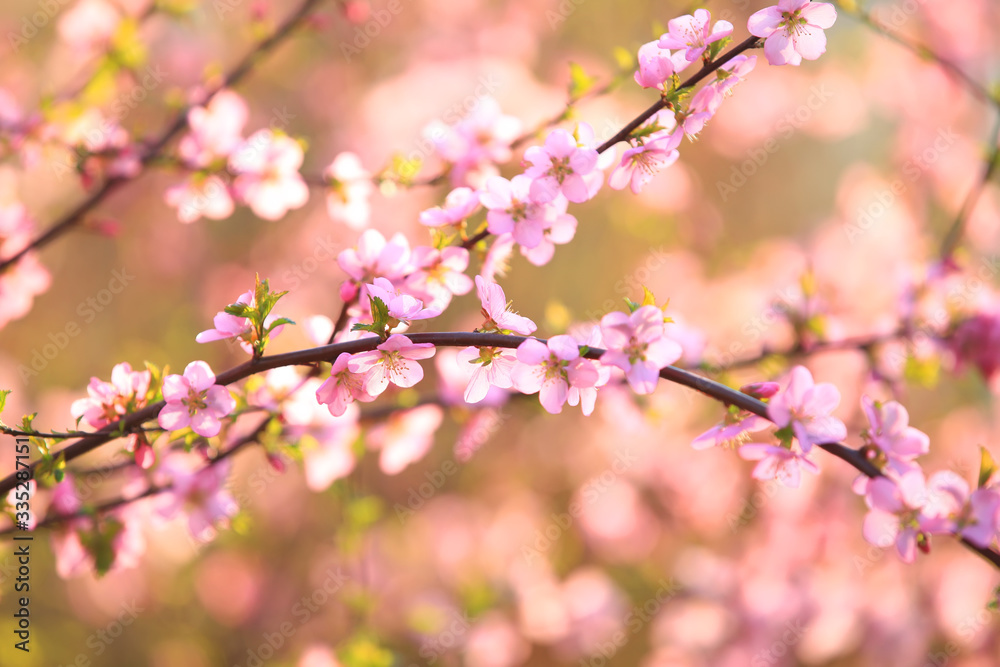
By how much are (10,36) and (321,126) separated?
1.39 m

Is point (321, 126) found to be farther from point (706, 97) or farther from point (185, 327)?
point (706, 97)

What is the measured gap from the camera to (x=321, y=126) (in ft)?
12.3

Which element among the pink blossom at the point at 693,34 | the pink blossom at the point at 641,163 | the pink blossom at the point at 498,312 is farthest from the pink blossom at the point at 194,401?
the pink blossom at the point at 693,34

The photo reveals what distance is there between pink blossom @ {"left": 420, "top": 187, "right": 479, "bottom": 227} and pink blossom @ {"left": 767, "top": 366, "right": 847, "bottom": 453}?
1.66ft

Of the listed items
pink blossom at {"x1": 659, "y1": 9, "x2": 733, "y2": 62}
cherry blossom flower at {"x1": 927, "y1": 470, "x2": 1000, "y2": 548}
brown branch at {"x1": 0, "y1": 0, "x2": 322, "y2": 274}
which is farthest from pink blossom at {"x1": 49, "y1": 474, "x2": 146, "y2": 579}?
cherry blossom flower at {"x1": 927, "y1": 470, "x2": 1000, "y2": 548}

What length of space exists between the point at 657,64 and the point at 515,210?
0.88ft

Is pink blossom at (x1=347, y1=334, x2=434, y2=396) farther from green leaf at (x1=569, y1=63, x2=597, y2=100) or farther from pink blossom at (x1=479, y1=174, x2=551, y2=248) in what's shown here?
green leaf at (x1=569, y1=63, x2=597, y2=100)

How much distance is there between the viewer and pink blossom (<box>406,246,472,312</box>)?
1.02 m

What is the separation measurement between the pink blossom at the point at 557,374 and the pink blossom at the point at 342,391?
0.62 ft

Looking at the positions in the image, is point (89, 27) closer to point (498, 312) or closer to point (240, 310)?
point (240, 310)

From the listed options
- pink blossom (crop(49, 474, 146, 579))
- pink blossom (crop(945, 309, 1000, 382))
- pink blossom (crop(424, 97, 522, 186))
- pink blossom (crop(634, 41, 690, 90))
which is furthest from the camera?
pink blossom (crop(945, 309, 1000, 382))

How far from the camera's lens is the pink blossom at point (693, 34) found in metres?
0.88

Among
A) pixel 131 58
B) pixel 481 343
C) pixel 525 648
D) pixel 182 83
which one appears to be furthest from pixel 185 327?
pixel 481 343

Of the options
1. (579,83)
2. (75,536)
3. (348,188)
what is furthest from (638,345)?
(75,536)
